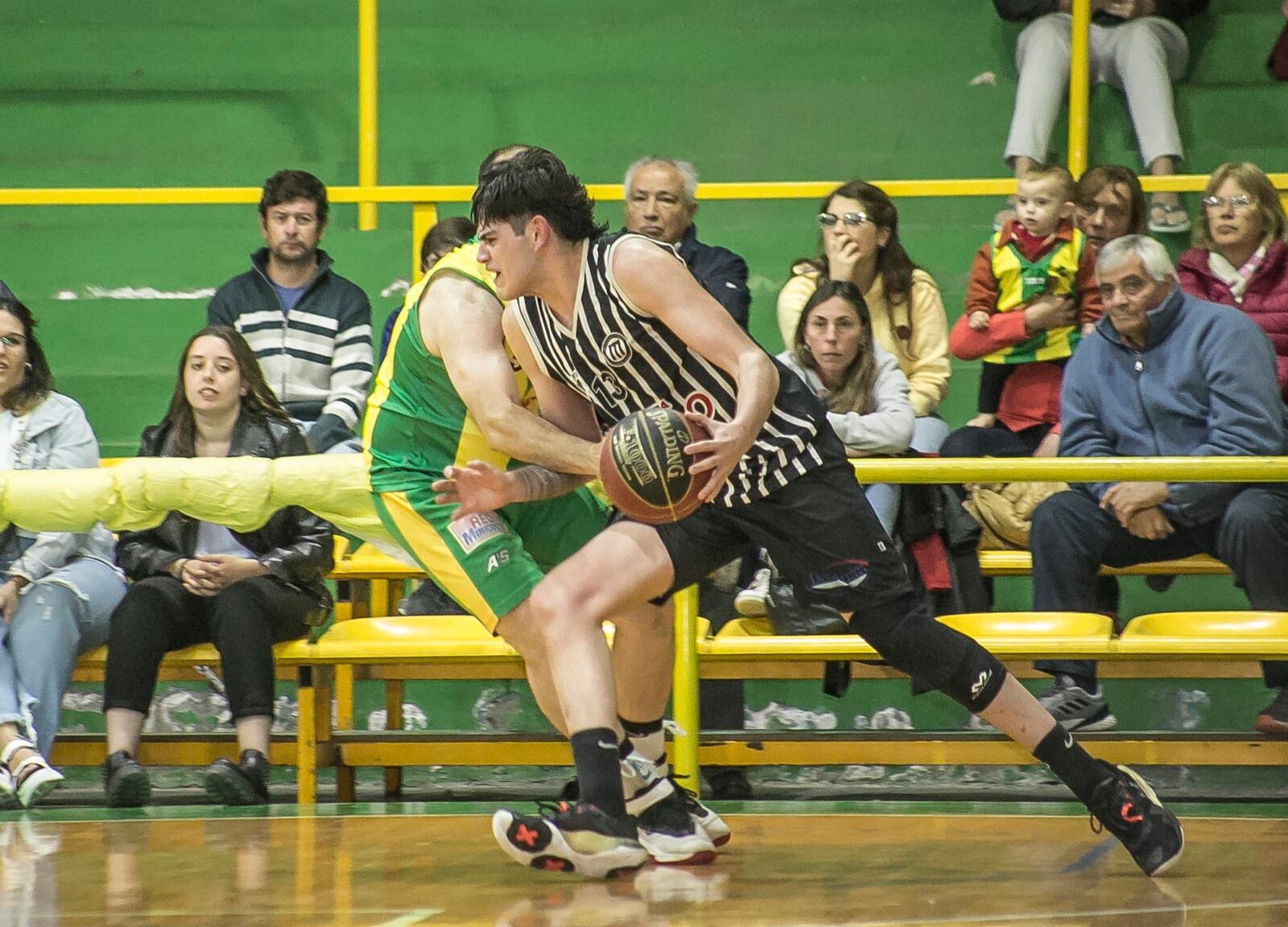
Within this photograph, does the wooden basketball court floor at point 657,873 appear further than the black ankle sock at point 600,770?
No

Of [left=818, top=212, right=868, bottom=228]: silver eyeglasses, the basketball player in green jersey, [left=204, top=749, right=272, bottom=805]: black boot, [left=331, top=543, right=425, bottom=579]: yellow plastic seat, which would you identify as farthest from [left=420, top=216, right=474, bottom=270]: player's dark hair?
[left=204, top=749, right=272, bottom=805]: black boot

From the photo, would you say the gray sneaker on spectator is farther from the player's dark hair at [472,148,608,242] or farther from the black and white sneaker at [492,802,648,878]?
the player's dark hair at [472,148,608,242]

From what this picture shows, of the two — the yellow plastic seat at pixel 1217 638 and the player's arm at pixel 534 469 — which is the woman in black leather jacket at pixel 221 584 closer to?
the player's arm at pixel 534 469

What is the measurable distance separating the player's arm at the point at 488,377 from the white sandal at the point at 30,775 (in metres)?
1.64

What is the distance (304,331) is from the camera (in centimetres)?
655

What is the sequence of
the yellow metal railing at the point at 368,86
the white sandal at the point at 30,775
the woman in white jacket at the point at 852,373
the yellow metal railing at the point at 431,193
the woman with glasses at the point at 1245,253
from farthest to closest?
the yellow metal railing at the point at 368,86 < the yellow metal railing at the point at 431,193 < the woman with glasses at the point at 1245,253 < the woman in white jacket at the point at 852,373 < the white sandal at the point at 30,775

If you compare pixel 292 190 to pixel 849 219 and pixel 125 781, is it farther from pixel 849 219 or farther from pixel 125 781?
pixel 125 781

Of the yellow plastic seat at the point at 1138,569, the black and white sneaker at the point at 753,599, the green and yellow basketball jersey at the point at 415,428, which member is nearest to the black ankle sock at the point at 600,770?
the green and yellow basketball jersey at the point at 415,428

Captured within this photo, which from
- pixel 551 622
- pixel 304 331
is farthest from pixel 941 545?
pixel 304 331

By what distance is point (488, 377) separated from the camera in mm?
3889

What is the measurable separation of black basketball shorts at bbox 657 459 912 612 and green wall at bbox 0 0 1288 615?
4.33 m

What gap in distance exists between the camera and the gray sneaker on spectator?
496 centimetres

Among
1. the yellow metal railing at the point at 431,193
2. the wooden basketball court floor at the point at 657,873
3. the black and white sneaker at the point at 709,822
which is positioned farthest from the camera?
the yellow metal railing at the point at 431,193

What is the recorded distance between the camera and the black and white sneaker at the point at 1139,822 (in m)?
3.64
